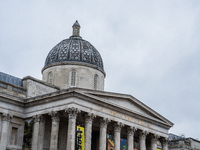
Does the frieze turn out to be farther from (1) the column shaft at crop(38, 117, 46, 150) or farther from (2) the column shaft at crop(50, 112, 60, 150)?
(1) the column shaft at crop(38, 117, 46, 150)

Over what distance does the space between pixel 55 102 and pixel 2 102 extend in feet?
18.5

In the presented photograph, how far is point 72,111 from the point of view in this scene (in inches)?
1368

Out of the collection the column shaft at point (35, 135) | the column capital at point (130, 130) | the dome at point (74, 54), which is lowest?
the column shaft at point (35, 135)

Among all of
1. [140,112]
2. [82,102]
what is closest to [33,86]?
[82,102]

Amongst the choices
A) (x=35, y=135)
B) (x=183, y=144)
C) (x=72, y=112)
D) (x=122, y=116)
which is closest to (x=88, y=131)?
(x=72, y=112)

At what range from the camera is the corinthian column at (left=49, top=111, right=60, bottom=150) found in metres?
34.8

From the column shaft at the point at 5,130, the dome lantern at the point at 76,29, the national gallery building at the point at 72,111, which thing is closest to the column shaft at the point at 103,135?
the national gallery building at the point at 72,111

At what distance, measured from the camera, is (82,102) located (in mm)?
35938

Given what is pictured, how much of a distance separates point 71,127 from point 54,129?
86.5 inches

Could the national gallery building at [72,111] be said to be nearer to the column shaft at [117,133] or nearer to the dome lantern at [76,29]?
the column shaft at [117,133]

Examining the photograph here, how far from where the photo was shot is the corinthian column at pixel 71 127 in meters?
33.7

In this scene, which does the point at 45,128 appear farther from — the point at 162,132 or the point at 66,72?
the point at 162,132

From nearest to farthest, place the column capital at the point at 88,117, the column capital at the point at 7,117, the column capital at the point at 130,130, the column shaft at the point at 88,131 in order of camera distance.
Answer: the column shaft at the point at 88,131, the column capital at the point at 88,117, the column capital at the point at 7,117, the column capital at the point at 130,130

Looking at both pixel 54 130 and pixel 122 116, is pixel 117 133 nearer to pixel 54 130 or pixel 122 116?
pixel 122 116
